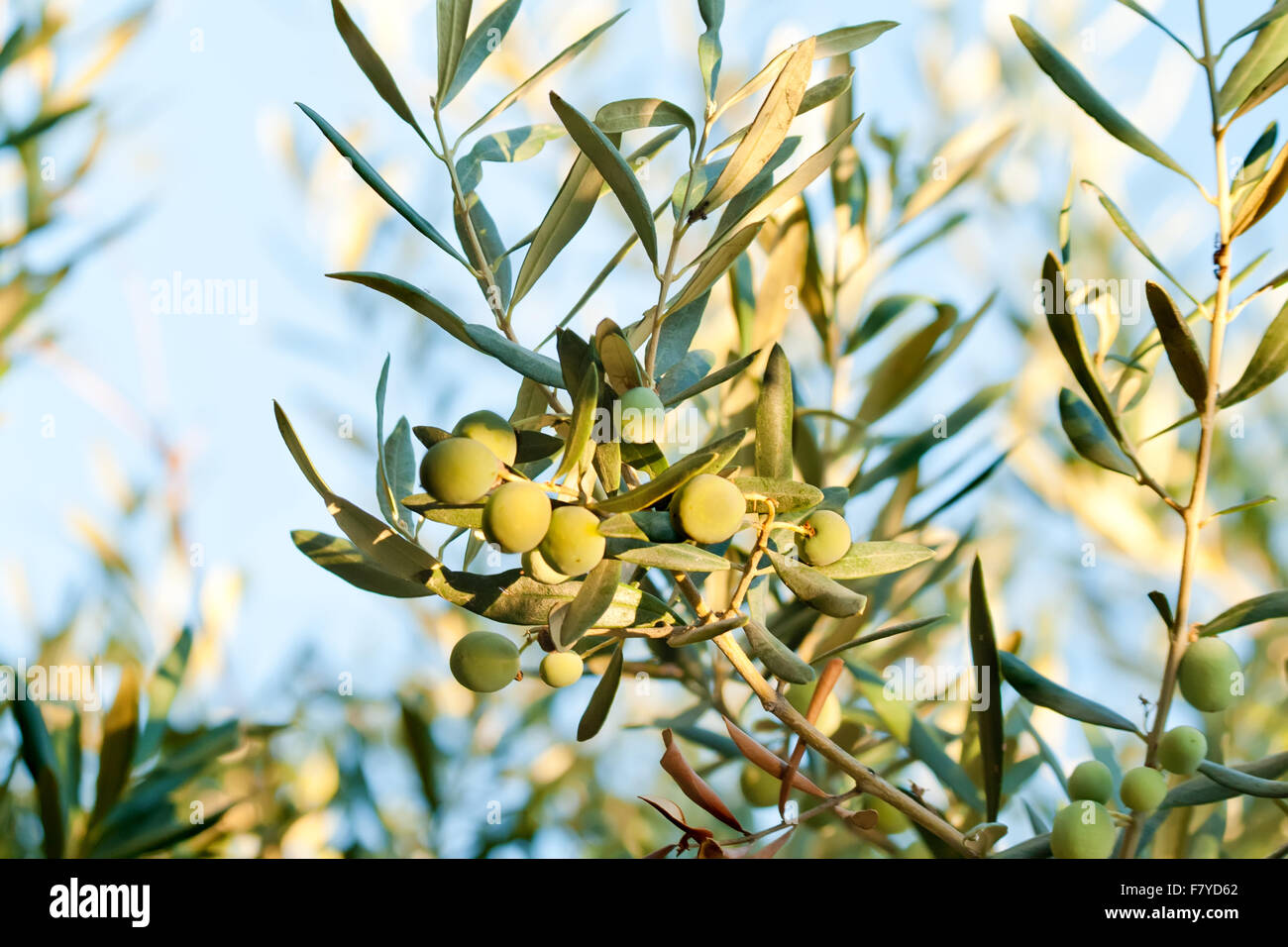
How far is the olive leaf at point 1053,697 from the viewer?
0.44 m

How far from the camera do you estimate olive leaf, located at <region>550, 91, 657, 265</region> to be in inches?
13.1

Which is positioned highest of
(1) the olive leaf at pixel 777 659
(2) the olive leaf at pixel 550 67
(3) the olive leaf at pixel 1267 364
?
(2) the olive leaf at pixel 550 67

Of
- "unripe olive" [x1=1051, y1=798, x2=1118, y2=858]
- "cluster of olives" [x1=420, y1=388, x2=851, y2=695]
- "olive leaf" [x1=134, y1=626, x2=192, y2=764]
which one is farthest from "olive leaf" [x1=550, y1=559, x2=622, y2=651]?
A: "olive leaf" [x1=134, y1=626, x2=192, y2=764]

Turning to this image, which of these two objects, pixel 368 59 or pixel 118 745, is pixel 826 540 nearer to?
pixel 368 59

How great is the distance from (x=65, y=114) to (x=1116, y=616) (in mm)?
1234

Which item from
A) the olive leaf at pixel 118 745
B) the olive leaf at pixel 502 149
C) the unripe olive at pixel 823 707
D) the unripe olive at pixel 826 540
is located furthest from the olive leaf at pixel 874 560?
the olive leaf at pixel 118 745

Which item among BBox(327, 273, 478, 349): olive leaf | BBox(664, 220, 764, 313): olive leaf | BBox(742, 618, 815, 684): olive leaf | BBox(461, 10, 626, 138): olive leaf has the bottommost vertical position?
BBox(742, 618, 815, 684): olive leaf

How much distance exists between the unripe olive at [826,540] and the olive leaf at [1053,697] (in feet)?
0.39

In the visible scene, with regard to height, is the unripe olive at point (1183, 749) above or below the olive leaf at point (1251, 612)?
below

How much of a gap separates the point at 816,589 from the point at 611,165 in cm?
17

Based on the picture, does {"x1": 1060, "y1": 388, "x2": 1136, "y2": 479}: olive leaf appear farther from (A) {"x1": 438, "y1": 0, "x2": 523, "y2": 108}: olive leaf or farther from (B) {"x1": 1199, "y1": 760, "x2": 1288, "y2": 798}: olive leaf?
(A) {"x1": 438, "y1": 0, "x2": 523, "y2": 108}: olive leaf

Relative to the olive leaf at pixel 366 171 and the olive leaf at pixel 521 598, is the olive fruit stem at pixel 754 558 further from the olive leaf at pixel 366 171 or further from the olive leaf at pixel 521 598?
the olive leaf at pixel 366 171

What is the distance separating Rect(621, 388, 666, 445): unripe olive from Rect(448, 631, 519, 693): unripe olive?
3.9 inches
